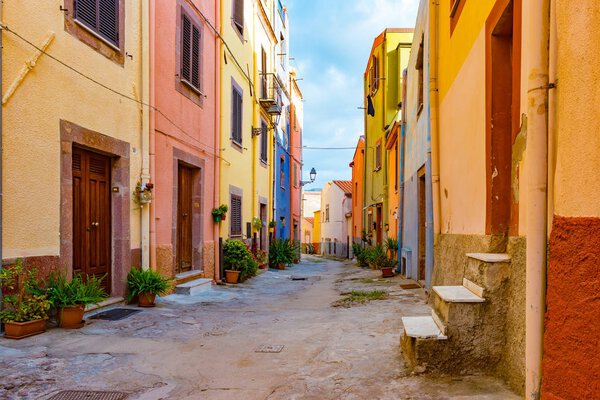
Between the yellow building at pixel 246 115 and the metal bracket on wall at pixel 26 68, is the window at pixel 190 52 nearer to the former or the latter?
the yellow building at pixel 246 115

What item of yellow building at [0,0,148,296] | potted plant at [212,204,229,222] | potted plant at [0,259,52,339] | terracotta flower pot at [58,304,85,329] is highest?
yellow building at [0,0,148,296]

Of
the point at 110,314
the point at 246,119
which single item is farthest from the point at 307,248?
the point at 110,314

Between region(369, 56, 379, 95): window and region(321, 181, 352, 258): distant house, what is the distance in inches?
496

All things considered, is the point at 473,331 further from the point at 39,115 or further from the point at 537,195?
the point at 39,115

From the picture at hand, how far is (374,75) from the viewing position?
18312 millimetres

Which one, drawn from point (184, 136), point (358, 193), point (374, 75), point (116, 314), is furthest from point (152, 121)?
point (358, 193)

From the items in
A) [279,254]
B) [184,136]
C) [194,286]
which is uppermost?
[184,136]

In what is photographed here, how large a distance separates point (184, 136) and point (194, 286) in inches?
111

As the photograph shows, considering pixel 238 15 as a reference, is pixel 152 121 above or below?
below

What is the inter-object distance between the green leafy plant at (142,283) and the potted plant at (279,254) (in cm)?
1054

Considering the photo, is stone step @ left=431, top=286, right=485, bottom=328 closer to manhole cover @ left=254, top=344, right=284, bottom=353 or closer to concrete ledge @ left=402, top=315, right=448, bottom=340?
concrete ledge @ left=402, top=315, right=448, bottom=340

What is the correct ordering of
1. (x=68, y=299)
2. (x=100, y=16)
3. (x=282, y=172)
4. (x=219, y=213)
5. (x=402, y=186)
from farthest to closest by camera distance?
1. (x=282, y=172)
2. (x=402, y=186)
3. (x=219, y=213)
4. (x=100, y=16)
5. (x=68, y=299)

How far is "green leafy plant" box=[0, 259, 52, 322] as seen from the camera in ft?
15.2

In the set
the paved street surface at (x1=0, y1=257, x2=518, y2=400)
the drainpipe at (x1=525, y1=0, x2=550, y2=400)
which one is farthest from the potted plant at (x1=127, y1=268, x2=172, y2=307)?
the drainpipe at (x1=525, y1=0, x2=550, y2=400)
